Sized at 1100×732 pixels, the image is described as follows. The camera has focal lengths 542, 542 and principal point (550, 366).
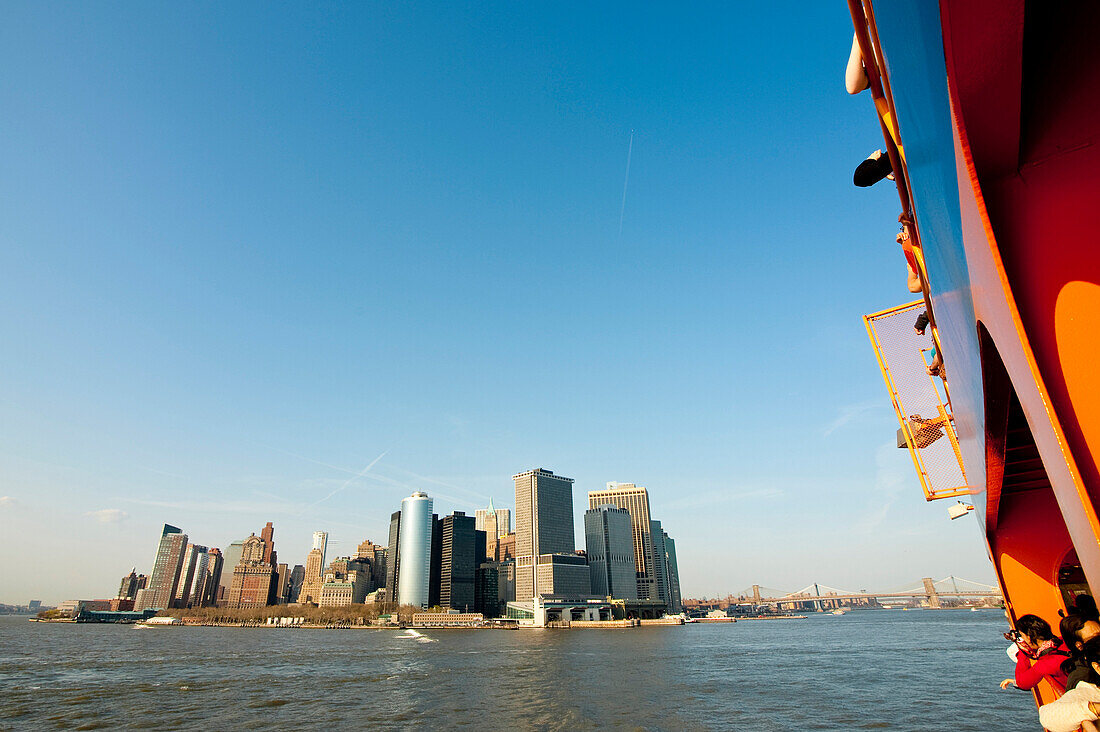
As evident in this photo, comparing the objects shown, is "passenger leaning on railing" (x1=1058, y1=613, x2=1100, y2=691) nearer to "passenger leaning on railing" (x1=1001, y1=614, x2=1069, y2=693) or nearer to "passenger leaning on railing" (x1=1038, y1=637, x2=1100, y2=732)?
"passenger leaning on railing" (x1=1001, y1=614, x2=1069, y2=693)

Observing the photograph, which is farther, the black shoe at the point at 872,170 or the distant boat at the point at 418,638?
the distant boat at the point at 418,638

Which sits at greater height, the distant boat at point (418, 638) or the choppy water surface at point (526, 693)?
the choppy water surface at point (526, 693)

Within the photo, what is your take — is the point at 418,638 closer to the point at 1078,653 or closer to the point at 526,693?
the point at 526,693

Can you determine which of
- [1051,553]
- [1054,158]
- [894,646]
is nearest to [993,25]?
[1054,158]

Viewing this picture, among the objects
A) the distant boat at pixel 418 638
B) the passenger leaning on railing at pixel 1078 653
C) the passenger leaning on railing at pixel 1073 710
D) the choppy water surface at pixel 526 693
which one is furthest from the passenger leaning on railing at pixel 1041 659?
the distant boat at pixel 418 638

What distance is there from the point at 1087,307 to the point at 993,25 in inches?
59.1

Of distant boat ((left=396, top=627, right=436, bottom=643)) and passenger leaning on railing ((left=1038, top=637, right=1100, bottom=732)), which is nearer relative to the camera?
passenger leaning on railing ((left=1038, top=637, right=1100, bottom=732))

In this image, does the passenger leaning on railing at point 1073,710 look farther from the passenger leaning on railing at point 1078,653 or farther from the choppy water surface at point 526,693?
the choppy water surface at point 526,693

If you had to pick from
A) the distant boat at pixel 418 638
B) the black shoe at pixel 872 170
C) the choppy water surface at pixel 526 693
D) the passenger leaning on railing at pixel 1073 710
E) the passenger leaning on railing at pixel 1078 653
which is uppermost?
the black shoe at pixel 872 170

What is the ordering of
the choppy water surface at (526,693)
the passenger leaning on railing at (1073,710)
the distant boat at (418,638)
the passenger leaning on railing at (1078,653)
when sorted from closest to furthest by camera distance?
1. the passenger leaning on railing at (1073,710)
2. the passenger leaning on railing at (1078,653)
3. the choppy water surface at (526,693)
4. the distant boat at (418,638)

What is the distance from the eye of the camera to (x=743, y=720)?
27.6m

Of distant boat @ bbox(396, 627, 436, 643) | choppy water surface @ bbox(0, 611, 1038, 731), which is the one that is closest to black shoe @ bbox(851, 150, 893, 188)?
choppy water surface @ bbox(0, 611, 1038, 731)

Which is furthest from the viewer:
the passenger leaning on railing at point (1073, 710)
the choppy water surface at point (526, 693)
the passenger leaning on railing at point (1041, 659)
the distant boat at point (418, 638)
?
the distant boat at point (418, 638)

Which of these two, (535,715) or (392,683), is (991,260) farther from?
(392,683)
